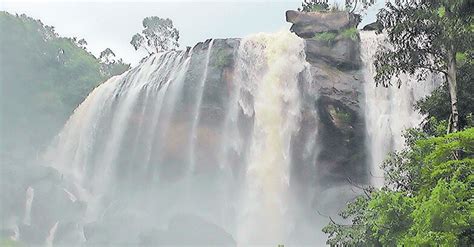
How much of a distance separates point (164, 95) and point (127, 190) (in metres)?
5.58

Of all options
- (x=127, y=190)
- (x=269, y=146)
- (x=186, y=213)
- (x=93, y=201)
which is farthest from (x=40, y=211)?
(x=269, y=146)

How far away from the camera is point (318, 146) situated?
79.1 ft

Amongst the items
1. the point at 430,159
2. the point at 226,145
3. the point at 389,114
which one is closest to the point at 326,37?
the point at 389,114

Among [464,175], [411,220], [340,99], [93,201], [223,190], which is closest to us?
[464,175]

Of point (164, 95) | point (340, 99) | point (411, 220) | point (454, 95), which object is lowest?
point (411, 220)

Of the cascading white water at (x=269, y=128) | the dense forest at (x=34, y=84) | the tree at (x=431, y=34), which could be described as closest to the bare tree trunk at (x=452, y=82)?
the tree at (x=431, y=34)

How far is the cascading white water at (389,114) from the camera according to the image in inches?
909

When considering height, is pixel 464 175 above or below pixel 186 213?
below

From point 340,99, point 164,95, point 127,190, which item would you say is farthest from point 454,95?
point 127,190

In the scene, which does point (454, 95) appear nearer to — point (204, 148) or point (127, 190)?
point (204, 148)

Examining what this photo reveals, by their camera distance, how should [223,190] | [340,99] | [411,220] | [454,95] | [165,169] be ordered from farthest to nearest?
[165,169] → [223,190] → [340,99] → [454,95] → [411,220]

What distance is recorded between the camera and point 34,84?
39.8m

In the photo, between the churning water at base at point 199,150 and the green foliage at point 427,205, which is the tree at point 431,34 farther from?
the churning water at base at point 199,150

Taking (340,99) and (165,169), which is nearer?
(340,99)
